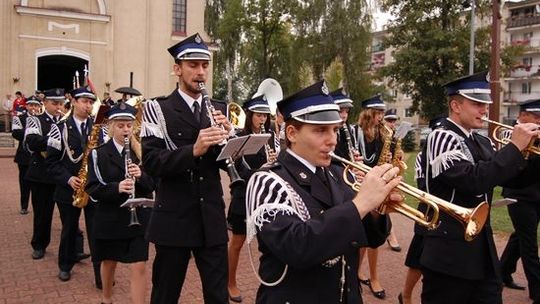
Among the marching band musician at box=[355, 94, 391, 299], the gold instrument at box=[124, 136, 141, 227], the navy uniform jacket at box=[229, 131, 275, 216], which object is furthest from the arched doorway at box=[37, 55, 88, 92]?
the gold instrument at box=[124, 136, 141, 227]

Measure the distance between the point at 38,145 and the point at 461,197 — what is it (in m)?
6.62

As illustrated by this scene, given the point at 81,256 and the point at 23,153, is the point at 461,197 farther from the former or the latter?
the point at 23,153

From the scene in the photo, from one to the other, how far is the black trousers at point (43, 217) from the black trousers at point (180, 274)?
4.34 m

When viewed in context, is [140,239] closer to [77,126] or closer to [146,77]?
[77,126]

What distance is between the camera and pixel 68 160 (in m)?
7.45

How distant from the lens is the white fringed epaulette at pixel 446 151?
4.35 meters

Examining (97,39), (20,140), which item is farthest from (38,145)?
(97,39)

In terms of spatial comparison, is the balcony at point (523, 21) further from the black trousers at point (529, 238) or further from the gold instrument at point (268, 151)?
the gold instrument at point (268, 151)

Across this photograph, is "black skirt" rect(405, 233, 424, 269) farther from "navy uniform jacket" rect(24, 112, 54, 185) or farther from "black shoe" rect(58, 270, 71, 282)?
"navy uniform jacket" rect(24, 112, 54, 185)

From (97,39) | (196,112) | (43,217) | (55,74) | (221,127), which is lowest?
(43,217)

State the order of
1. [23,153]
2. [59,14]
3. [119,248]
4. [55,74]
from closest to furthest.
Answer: [119,248], [23,153], [59,14], [55,74]

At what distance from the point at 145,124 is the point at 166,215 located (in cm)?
78

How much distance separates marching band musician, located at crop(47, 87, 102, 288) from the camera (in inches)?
287

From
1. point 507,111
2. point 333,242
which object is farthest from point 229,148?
point 507,111
